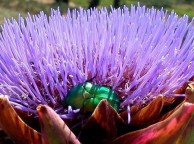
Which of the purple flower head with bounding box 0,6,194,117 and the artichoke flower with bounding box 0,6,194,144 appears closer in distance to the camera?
the artichoke flower with bounding box 0,6,194,144

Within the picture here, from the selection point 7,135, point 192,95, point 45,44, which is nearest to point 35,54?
point 45,44

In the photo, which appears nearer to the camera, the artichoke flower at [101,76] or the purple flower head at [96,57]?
the artichoke flower at [101,76]

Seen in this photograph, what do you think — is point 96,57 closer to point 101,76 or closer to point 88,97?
point 101,76

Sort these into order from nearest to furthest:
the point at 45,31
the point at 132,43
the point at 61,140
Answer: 1. the point at 61,140
2. the point at 132,43
3. the point at 45,31

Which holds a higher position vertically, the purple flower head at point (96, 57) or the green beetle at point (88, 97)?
the purple flower head at point (96, 57)

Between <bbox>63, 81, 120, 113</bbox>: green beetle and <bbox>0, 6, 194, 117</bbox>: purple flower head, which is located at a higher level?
<bbox>0, 6, 194, 117</bbox>: purple flower head

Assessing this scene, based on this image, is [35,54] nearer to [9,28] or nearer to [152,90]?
[9,28]
